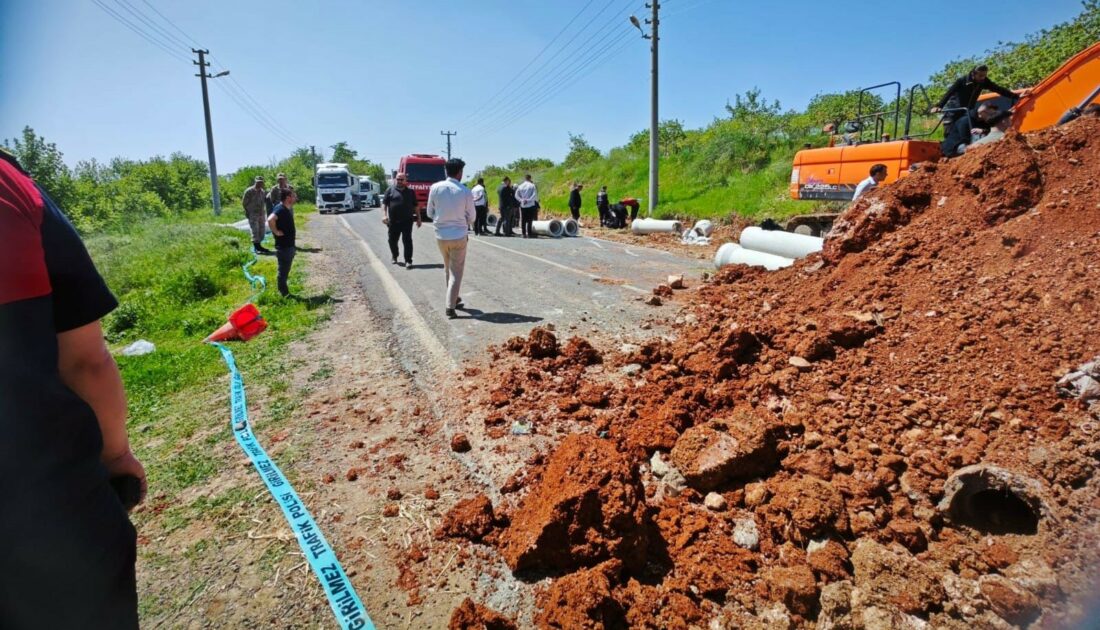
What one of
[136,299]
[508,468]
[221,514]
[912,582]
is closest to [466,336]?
[508,468]

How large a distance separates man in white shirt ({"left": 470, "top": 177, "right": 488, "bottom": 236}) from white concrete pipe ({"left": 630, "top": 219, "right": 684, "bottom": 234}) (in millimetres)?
4891

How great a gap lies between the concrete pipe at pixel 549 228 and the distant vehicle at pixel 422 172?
23.8 feet

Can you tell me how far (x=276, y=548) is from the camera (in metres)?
2.87

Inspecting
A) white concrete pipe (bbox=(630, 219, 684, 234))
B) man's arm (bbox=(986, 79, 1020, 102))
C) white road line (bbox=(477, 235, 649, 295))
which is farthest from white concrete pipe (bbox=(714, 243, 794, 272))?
white concrete pipe (bbox=(630, 219, 684, 234))

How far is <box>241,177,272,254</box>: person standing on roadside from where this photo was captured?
13109mm

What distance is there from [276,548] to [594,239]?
14171mm

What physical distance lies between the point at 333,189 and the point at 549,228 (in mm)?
21473

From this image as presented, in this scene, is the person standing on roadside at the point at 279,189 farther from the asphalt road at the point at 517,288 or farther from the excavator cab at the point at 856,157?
the excavator cab at the point at 856,157

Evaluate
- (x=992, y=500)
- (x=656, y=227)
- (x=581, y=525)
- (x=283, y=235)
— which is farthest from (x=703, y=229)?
(x=581, y=525)

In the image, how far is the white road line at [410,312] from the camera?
578 cm

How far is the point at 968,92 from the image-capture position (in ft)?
26.5

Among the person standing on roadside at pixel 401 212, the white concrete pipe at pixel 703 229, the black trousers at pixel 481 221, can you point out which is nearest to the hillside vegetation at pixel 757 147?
the white concrete pipe at pixel 703 229

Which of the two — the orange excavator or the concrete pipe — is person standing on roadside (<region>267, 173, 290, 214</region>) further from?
the orange excavator

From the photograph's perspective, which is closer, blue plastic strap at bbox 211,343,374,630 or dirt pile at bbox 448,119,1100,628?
dirt pile at bbox 448,119,1100,628
